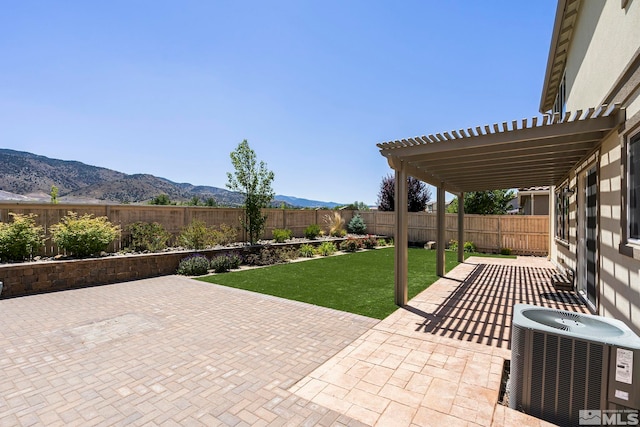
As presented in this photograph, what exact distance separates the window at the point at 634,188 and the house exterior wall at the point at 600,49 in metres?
0.41

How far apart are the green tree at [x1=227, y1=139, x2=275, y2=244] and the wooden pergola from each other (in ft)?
22.7

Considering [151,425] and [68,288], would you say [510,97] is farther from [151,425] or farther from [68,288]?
[68,288]

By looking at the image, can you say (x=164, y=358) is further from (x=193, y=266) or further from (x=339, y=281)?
(x=193, y=266)

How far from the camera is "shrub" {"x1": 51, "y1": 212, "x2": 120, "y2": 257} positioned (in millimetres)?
8344

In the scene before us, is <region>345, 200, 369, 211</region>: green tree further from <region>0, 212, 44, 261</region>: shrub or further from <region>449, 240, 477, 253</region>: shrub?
<region>0, 212, 44, 261</region>: shrub

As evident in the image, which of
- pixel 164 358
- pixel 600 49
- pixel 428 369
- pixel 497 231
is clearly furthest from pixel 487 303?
pixel 497 231

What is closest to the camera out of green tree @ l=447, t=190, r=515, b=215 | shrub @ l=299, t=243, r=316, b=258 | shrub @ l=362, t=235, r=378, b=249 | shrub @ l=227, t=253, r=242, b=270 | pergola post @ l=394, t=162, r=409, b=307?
pergola post @ l=394, t=162, r=409, b=307

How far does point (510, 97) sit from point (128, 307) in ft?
47.0

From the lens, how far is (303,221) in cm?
1728

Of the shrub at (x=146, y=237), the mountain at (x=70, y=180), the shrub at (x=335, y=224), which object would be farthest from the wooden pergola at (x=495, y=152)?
the mountain at (x=70, y=180)

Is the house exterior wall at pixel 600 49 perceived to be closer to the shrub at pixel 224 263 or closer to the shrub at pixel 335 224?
the shrub at pixel 224 263

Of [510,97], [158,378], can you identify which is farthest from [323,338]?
[510,97]

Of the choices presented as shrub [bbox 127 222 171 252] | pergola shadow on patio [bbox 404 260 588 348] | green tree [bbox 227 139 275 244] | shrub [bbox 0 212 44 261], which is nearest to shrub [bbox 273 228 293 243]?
green tree [bbox 227 139 275 244]

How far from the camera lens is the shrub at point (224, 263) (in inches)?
395
